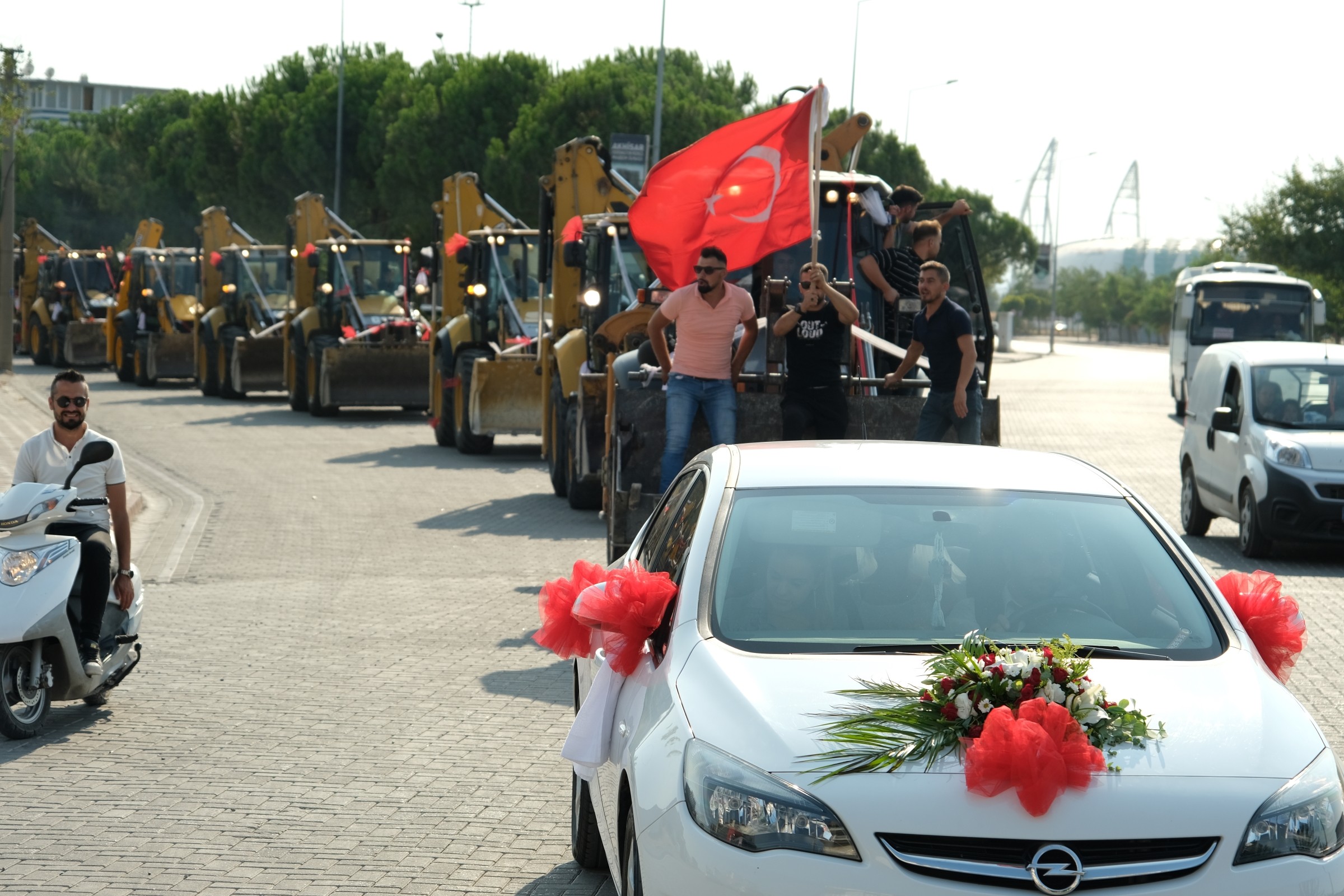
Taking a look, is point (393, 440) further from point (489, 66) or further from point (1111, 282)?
point (1111, 282)

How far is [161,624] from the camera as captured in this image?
1047cm

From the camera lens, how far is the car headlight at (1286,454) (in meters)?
13.6

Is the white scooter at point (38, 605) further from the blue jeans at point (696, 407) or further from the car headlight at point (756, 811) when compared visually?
the car headlight at point (756, 811)

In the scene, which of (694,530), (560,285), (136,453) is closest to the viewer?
(694,530)

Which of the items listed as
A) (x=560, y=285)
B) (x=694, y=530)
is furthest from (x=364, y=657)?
(x=560, y=285)

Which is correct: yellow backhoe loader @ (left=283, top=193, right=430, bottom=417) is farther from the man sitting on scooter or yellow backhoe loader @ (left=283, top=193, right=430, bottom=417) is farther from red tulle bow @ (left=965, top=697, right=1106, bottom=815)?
red tulle bow @ (left=965, top=697, right=1106, bottom=815)

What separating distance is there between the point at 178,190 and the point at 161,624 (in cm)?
6470

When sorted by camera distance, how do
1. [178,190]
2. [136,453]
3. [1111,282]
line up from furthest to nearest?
[1111,282], [178,190], [136,453]

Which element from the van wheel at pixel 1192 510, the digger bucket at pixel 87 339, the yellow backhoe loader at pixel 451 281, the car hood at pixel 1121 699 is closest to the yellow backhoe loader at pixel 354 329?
the yellow backhoe loader at pixel 451 281

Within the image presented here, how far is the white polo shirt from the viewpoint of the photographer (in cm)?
793

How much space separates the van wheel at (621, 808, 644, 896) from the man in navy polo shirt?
23.2 ft

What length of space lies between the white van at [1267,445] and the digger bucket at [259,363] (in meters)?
20.3

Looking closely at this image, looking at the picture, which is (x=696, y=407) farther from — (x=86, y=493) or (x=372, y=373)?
(x=372, y=373)

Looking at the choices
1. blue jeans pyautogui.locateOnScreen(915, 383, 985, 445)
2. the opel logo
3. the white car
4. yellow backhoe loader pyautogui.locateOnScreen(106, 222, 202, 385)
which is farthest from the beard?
yellow backhoe loader pyautogui.locateOnScreen(106, 222, 202, 385)
